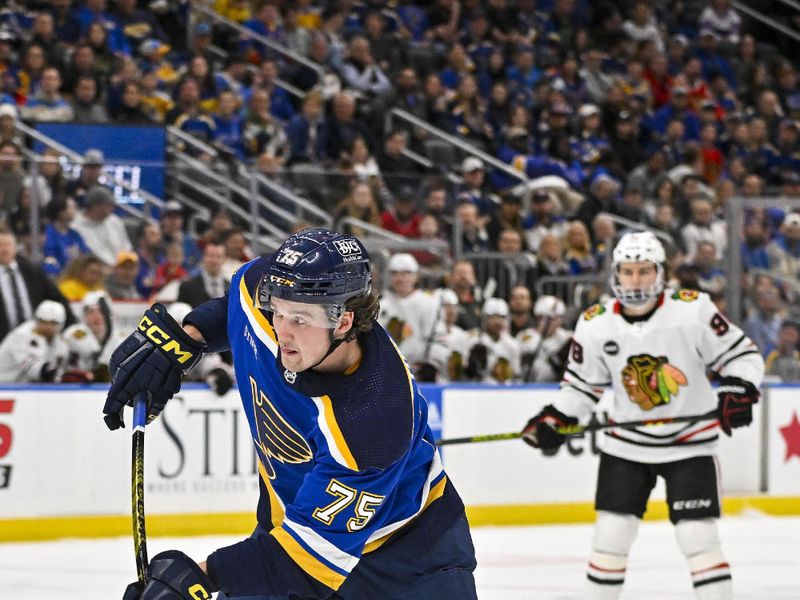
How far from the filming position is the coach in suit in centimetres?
789

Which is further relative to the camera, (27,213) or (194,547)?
(27,213)

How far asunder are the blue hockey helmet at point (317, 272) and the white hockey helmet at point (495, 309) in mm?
6003

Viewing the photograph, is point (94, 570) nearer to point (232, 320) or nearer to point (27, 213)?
point (27, 213)

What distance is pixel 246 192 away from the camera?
862 cm

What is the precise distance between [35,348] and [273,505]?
15.9ft

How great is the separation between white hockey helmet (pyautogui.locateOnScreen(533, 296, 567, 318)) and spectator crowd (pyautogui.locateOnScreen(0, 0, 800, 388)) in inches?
0.8

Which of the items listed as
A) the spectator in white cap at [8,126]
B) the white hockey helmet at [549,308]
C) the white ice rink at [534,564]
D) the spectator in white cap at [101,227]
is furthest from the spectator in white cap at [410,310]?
the spectator in white cap at [8,126]

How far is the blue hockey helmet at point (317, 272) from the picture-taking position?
2.66m

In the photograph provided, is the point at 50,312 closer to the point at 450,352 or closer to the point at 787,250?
the point at 450,352

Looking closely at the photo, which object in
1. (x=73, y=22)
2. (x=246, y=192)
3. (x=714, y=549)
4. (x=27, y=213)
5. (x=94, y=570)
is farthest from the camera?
(x=73, y=22)

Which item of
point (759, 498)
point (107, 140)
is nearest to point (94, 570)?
point (107, 140)

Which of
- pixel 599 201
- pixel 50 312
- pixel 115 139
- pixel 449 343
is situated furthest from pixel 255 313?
pixel 599 201

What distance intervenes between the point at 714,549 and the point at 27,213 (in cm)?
446

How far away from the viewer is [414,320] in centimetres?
835
